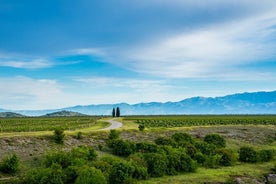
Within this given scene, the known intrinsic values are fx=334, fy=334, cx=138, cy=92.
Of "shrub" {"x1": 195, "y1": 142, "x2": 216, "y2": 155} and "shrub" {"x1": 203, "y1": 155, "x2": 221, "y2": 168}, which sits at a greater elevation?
"shrub" {"x1": 195, "y1": 142, "x2": 216, "y2": 155}

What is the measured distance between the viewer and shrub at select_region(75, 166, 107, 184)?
112 ft

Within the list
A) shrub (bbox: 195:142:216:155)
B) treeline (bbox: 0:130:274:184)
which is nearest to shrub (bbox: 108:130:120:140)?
treeline (bbox: 0:130:274:184)

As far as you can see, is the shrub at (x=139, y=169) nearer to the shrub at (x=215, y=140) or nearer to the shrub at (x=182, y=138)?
the shrub at (x=182, y=138)

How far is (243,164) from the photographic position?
51906 mm

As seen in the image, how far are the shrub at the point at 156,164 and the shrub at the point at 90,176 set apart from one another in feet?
29.8

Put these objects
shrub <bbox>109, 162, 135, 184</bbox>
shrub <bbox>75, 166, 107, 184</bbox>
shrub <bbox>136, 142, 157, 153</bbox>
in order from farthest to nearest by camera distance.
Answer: shrub <bbox>136, 142, 157, 153</bbox> < shrub <bbox>109, 162, 135, 184</bbox> < shrub <bbox>75, 166, 107, 184</bbox>

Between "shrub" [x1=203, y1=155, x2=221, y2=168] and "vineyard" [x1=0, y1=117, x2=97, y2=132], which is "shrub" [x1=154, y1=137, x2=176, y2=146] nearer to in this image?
"shrub" [x1=203, y1=155, x2=221, y2=168]

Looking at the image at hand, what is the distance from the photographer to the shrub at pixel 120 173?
37.6 metres

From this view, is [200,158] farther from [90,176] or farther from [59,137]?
[59,137]

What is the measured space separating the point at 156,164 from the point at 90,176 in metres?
11.1

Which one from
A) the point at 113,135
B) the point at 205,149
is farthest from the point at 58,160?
the point at 205,149

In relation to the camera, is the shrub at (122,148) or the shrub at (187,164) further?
the shrub at (122,148)

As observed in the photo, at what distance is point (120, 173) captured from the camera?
123 ft

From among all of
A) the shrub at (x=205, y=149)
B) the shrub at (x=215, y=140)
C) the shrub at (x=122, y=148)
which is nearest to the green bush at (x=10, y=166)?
the shrub at (x=122, y=148)
